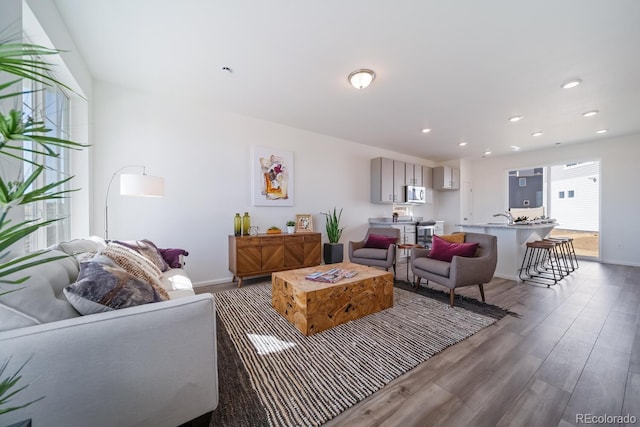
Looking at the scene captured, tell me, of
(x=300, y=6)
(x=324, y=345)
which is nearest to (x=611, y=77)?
(x=300, y=6)

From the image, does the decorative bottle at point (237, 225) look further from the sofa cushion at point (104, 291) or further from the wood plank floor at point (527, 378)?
the wood plank floor at point (527, 378)

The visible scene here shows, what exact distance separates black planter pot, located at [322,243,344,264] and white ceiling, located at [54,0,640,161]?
2231 millimetres

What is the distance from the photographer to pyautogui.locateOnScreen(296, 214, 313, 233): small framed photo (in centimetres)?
438

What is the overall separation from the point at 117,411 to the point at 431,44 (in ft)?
10.6

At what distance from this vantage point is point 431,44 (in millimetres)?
2221

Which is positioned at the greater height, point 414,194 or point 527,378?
point 414,194

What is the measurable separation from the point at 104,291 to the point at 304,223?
336 centimetres

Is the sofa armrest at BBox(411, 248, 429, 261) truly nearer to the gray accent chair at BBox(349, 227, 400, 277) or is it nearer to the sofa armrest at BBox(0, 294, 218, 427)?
the gray accent chair at BBox(349, 227, 400, 277)

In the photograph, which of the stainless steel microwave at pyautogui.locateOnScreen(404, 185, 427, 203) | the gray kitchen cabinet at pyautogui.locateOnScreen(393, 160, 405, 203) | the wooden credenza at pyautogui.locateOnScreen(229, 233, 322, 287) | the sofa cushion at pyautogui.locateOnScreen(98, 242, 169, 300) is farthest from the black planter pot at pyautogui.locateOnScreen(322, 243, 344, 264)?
the sofa cushion at pyautogui.locateOnScreen(98, 242, 169, 300)

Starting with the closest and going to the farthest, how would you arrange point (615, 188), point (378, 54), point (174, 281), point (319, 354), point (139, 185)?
point (319, 354), point (174, 281), point (378, 54), point (139, 185), point (615, 188)

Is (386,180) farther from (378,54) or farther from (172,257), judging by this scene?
(172,257)

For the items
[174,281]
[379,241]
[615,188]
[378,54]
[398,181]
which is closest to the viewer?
[174,281]

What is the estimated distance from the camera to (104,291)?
115 centimetres

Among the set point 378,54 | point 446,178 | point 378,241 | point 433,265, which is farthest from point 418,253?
point 446,178
